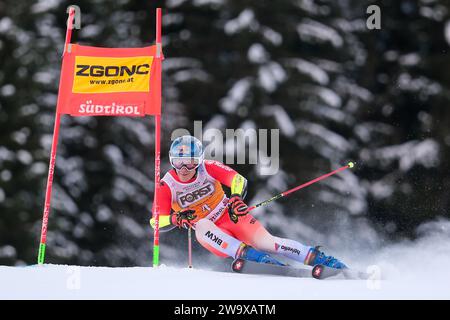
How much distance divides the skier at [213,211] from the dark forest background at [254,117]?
14.7 ft

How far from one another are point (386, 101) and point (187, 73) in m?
3.12

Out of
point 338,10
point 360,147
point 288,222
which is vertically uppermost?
point 338,10

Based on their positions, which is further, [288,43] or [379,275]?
[288,43]

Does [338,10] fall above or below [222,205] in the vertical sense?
above

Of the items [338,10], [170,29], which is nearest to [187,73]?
[170,29]

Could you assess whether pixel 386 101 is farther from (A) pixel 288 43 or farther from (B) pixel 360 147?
(A) pixel 288 43

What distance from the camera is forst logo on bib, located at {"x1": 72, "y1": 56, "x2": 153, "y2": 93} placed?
716 cm

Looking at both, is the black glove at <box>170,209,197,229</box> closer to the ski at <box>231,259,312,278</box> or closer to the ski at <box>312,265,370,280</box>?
the ski at <box>231,259,312,278</box>

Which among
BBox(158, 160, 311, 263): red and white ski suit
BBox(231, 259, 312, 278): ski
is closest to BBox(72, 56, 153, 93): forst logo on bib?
BBox(158, 160, 311, 263): red and white ski suit

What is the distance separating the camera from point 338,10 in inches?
475

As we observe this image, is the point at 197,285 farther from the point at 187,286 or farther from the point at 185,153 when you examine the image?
the point at 185,153

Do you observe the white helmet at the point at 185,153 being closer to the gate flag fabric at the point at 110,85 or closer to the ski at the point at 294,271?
the gate flag fabric at the point at 110,85

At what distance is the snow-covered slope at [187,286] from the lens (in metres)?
5.33

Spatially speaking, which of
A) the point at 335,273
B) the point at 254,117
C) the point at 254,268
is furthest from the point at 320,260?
the point at 254,117
